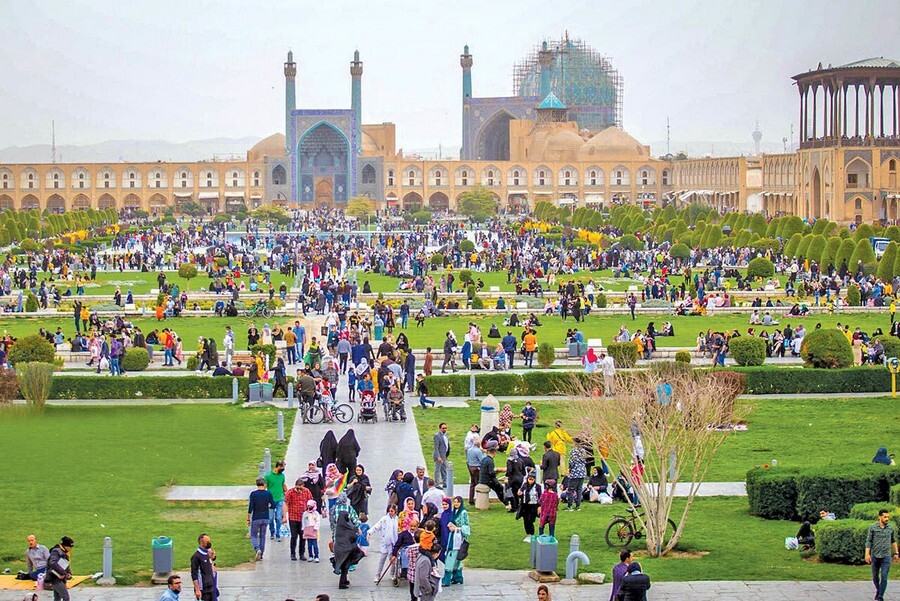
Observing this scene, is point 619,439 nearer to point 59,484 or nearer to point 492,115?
point 59,484

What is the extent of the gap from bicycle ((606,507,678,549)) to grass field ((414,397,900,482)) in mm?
1673

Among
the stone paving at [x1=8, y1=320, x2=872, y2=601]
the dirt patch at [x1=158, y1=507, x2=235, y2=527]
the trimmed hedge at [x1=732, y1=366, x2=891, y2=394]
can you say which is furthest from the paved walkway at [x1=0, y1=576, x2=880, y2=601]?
the trimmed hedge at [x1=732, y1=366, x2=891, y2=394]

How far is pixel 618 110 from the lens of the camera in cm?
8775

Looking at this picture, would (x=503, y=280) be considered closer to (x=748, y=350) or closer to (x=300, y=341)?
(x=300, y=341)

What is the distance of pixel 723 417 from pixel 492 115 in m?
67.3

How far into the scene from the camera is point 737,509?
12547mm

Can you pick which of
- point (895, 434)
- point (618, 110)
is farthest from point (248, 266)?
point (618, 110)

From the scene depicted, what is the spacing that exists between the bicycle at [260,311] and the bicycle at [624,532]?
16501 millimetres

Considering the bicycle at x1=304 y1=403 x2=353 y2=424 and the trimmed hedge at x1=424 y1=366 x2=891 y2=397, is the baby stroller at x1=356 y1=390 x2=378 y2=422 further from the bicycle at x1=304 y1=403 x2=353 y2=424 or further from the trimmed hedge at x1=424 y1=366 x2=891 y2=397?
the trimmed hedge at x1=424 y1=366 x2=891 y2=397

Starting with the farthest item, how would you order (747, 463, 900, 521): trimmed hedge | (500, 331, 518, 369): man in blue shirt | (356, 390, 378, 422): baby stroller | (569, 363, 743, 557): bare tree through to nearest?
(500, 331, 518, 369): man in blue shirt
(356, 390, 378, 422): baby stroller
(747, 463, 900, 521): trimmed hedge
(569, 363, 743, 557): bare tree

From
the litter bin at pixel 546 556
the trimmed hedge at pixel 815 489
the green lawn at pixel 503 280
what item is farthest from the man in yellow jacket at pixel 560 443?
the green lawn at pixel 503 280

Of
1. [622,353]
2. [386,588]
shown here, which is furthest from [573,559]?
[622,353]

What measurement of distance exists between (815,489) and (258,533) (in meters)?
4.20

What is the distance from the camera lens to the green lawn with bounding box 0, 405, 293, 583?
11195 millimetres
